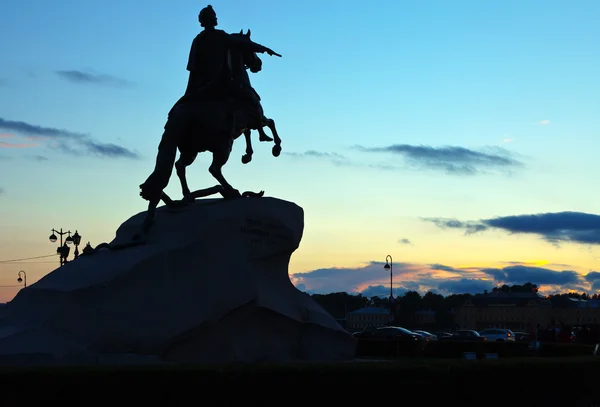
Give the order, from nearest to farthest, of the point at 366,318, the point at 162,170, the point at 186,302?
the point at 186,302, the point at 162,170, the point at 366,318

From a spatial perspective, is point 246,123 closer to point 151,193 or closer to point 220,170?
point 220,170

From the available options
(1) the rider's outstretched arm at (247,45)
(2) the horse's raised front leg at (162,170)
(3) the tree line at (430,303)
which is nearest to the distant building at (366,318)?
(3) the tree line at (430,303)

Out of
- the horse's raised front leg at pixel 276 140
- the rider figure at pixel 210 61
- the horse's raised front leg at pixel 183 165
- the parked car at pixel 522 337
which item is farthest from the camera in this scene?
the parked car at pixel 522 337

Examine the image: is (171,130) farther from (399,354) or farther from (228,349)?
(399,354)

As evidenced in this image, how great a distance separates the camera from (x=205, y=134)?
16.7 m

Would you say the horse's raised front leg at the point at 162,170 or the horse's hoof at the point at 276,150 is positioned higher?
the horse's hoof at the point at 276,150

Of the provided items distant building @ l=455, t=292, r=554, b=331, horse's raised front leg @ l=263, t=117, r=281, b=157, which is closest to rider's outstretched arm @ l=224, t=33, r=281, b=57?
horse's raised front leg @ l=263, t=117, r=281, b=157

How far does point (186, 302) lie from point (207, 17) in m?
5.51

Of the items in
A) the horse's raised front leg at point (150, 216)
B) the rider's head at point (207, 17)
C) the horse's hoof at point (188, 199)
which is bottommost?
the horse's raised front leg at point (150, 216)

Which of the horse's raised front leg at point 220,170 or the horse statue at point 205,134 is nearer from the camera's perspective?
the horse statue at point 205,134

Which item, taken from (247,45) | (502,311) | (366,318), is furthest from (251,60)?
(502,311)

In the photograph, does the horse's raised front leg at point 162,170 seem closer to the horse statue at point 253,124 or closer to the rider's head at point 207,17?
the horse statue at point 253,124

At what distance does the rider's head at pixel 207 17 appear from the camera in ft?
55.5

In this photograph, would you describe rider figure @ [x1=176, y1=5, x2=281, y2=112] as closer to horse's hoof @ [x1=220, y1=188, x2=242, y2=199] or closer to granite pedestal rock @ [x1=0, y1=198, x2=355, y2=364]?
horse's hoof @ [x1=220, y1=188, x2=242, y2=199]
